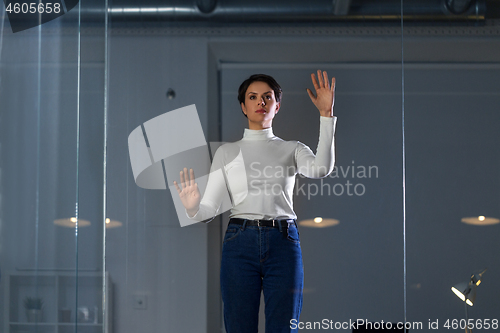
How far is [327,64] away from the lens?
104 inches

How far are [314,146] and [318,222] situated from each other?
0.36 m

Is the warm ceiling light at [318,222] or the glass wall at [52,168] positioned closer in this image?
the glass wall at [52,168]

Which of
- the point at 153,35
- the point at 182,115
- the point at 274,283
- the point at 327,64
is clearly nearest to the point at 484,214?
the point at 327,64

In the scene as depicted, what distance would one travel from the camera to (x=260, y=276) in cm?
199

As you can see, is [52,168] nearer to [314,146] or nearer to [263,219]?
[263,219]

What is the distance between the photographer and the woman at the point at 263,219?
196 cm

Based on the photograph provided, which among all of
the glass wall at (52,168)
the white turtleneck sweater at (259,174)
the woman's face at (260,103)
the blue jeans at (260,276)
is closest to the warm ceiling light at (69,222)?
the glass wall at (52,168)

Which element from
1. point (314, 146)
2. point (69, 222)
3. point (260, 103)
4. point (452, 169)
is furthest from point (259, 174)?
point (452, 169)

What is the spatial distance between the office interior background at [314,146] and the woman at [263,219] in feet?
1.52

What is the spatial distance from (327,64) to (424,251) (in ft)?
3.31

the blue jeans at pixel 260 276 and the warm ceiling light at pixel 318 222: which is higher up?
the warm ceiling light at pixel 318 222

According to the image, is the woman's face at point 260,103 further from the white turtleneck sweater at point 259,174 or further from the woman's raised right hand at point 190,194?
the woman's raised right hand at point 190,194

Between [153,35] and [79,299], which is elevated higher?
[153,35]

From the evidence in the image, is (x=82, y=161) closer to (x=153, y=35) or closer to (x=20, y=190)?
(x=20, y=190)
